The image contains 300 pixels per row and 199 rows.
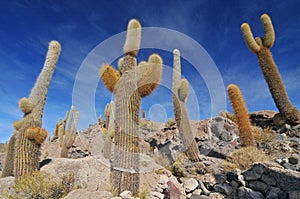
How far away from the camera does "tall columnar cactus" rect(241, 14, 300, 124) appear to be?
9789 mm

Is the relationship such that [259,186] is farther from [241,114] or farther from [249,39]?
[249,39]

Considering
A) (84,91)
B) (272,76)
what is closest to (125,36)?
(84,91)

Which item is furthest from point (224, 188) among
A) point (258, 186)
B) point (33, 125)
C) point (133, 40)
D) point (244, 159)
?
point (33, 125)

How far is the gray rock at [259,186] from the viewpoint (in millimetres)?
4938

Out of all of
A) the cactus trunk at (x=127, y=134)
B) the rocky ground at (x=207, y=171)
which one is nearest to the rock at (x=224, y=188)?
the rocky ground at (x=207, y=171)

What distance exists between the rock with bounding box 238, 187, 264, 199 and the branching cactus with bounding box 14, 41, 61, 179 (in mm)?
5501

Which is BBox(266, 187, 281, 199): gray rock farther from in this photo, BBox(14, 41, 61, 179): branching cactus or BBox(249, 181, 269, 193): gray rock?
BBox(14, 41, 61, 179): branching cactus

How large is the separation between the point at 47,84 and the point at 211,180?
230 inches

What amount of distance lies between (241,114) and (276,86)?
10.7 feet

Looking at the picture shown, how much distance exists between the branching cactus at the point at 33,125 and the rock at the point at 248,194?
5501 mm

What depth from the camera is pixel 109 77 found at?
639cm

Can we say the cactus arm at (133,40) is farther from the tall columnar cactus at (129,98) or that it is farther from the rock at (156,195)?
the rock at (156,195)

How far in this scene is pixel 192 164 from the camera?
24.2 ft

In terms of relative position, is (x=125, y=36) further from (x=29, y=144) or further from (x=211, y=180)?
(x=211, y=180)
